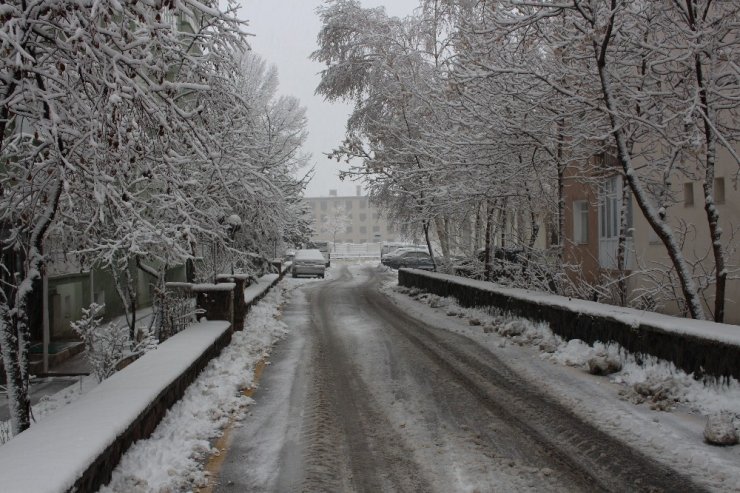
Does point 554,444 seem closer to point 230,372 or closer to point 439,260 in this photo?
point 230,372

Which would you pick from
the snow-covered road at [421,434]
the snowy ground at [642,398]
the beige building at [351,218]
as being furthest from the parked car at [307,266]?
the beige building at [351,218]

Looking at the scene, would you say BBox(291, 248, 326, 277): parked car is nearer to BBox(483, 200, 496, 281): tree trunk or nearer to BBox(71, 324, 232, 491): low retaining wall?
BBox(483, 200, 496, 281): tree trunk

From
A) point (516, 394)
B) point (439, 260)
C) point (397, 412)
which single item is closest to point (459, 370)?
point (516, 394)

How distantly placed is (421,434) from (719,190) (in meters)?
10.8

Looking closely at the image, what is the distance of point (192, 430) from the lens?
622cm

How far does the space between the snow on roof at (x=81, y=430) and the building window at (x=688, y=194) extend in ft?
40.6

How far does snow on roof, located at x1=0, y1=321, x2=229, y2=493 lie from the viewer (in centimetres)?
376

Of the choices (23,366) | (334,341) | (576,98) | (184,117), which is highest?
(576,98)

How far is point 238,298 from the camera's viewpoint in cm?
1290

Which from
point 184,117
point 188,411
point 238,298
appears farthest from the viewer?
point 238,298

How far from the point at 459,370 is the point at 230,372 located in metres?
3.08

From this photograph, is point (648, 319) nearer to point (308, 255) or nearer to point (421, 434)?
point (421, 434)

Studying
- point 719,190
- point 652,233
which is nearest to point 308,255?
point 652,233

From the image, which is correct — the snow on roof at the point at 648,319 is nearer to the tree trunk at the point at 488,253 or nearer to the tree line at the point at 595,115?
the tree line at the point at 595,115
